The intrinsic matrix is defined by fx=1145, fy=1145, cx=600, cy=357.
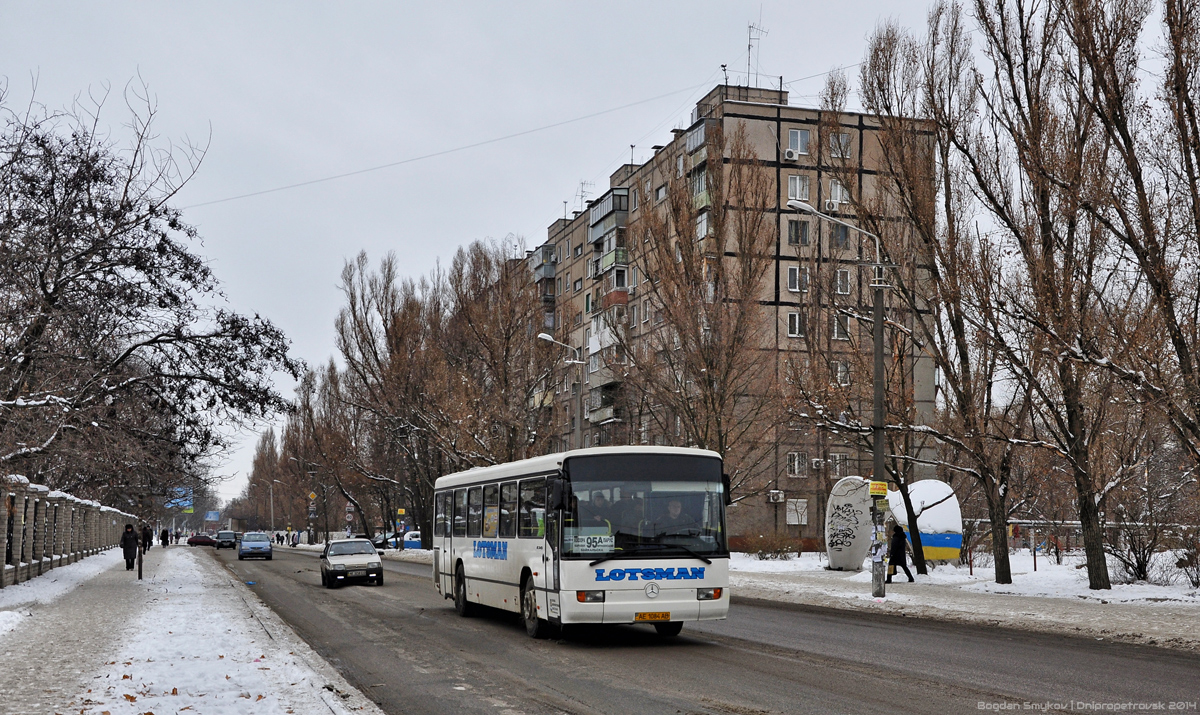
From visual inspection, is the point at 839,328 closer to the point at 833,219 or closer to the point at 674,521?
the point at 833,219

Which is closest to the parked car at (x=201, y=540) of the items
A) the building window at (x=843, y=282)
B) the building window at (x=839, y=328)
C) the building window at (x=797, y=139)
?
the building window at (x=797, y=139)

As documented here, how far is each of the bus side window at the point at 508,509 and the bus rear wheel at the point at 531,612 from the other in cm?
93

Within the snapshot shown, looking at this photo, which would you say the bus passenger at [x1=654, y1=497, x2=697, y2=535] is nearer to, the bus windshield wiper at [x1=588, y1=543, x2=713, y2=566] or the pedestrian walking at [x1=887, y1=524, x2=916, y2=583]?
the bus windshield wiper at [x1=588, y1=543, x2=713, y2=566]

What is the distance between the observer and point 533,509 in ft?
53.5

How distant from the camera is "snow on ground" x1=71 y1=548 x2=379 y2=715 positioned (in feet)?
31.4

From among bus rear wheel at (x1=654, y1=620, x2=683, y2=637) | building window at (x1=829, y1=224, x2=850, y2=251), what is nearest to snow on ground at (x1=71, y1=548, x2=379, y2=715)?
bus rear wheel at (x1=654, y1=620, x2=683, y2=637)

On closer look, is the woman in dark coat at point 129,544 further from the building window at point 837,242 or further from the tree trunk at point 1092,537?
the tree trunk at point 1092,537

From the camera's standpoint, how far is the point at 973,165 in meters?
26.3

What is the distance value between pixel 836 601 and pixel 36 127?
59.1ft

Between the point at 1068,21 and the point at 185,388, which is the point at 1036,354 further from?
the point at 185,388

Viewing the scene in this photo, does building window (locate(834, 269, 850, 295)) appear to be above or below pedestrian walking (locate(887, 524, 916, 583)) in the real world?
above

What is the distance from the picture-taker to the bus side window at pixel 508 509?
17312 mm

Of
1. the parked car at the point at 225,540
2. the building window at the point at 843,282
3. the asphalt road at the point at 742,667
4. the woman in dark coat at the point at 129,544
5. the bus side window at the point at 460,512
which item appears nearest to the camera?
the asphalt road at the point at 742,667

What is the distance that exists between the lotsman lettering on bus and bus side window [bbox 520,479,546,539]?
135cm
